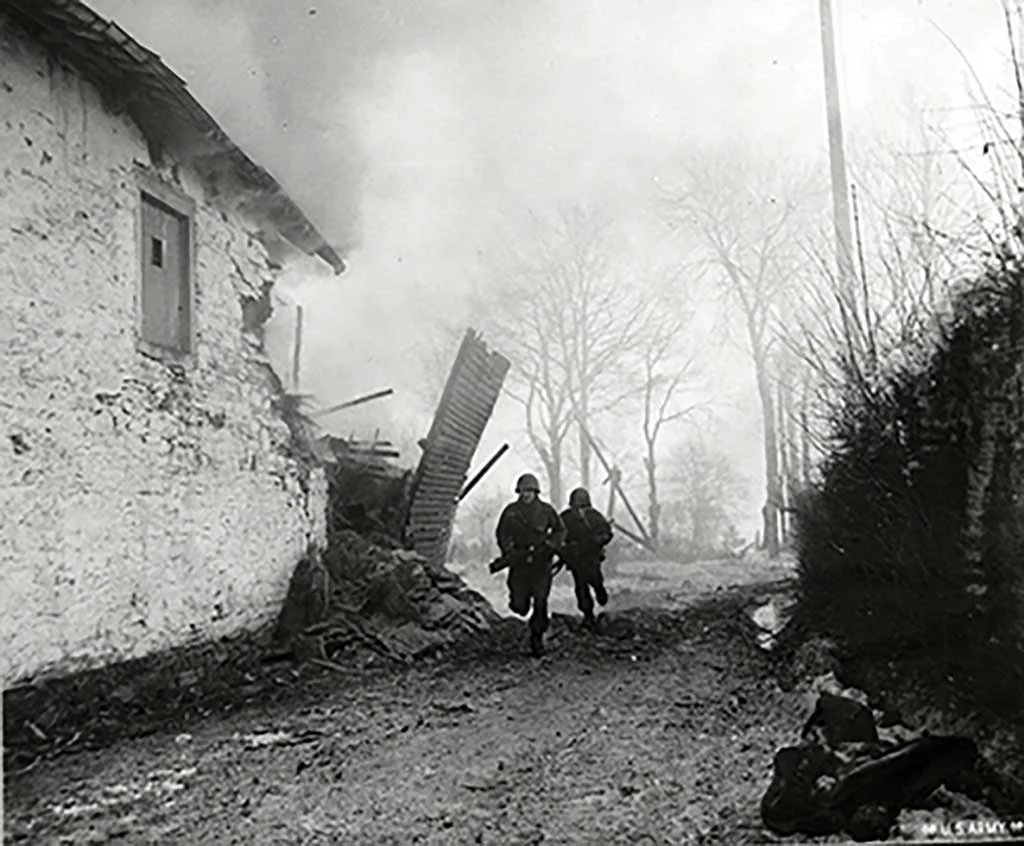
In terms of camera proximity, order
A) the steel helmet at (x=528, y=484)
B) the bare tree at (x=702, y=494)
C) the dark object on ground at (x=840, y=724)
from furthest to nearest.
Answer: the steel helmet at (x=528, y=484)
the bare tree at (x=702, y=494)
the dark object on ground at (x=840, y=724)

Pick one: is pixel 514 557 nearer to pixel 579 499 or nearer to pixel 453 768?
pixel 579 499

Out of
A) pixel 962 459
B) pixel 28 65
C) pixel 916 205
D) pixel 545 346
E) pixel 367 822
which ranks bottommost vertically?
pixel 367 822

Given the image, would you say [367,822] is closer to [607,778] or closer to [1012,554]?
[607,778]

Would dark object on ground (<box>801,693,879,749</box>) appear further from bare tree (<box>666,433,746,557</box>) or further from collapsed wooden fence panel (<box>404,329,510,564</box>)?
collapsed wooden fence panel (<box>404,329,510,564</box>)

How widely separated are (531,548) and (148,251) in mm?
2390

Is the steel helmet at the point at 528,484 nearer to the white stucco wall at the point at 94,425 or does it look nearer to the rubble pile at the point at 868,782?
the white stucco wall at the point at 94,425

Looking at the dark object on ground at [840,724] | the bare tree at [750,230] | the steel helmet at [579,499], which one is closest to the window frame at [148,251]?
the steel helmet at [579,499]

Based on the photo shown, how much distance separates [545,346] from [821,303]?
4.45 feet

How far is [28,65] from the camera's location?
3.20 meters

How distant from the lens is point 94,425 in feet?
11.3

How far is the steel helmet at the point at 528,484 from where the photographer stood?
190 inches

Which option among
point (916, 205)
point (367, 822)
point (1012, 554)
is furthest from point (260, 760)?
point (916, 205)

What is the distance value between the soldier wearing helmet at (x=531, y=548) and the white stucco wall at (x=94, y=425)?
1.34 metres

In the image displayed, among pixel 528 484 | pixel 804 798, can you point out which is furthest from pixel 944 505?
pixel 528 484
